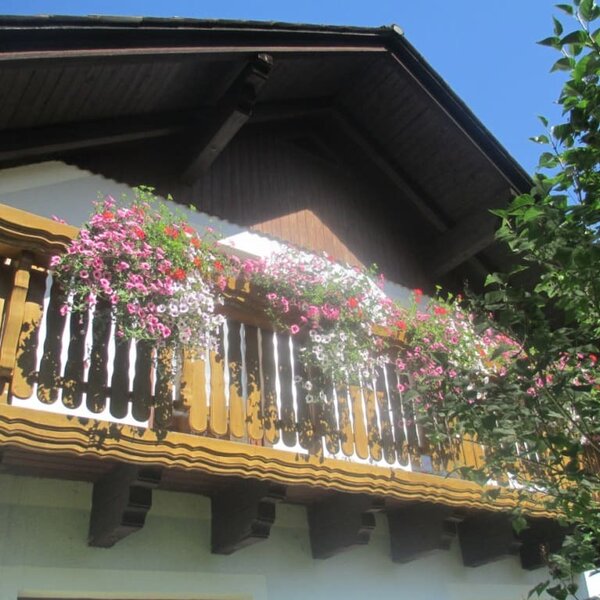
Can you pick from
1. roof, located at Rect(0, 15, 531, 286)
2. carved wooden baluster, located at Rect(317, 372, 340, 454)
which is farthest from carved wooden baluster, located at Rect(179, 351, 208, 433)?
roof, located at Rect(0, 15, 531, 286)

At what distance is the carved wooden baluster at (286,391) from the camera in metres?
4.74

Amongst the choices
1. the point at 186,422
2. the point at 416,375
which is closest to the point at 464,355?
the point at 416,375

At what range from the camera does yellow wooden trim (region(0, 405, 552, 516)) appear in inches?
133

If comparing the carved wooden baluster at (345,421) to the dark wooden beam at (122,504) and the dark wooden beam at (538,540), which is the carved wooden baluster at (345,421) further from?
the dark wooden beam at (538,540)

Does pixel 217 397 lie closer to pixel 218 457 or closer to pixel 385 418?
pixel 218 457

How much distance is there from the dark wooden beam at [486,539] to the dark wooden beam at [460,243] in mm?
3984

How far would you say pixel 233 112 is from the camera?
685cm

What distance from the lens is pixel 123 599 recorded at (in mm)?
4262

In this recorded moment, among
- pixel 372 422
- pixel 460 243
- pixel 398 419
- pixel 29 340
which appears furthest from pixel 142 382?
pixel 460 243

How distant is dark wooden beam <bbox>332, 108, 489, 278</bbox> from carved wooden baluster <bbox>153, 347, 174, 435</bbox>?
6058 mm

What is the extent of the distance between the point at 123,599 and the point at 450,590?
10.7ft

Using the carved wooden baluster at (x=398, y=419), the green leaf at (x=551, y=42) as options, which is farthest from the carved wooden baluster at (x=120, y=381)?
the green leaf at (x=551, y=42)

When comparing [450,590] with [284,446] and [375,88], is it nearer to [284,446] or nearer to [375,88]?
[284,446]

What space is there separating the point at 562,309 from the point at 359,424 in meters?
2.07
